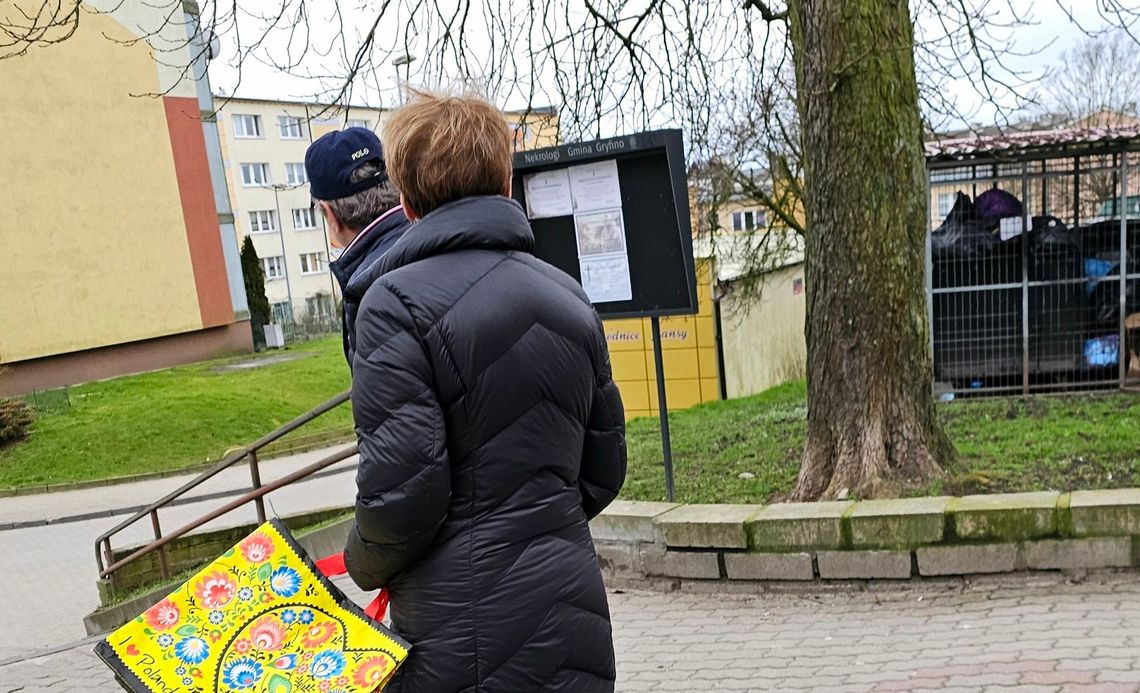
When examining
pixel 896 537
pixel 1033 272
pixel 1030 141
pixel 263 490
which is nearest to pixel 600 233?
pixel 896 537

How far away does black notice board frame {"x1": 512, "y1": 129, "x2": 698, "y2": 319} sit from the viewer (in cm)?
474

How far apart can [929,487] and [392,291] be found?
3.81m

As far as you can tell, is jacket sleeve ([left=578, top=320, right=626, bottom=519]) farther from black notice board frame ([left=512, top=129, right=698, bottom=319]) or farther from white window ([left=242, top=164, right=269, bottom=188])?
white window ([left=242, top=164, right=269, bottom=188])

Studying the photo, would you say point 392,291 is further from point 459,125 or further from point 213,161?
point 213,161

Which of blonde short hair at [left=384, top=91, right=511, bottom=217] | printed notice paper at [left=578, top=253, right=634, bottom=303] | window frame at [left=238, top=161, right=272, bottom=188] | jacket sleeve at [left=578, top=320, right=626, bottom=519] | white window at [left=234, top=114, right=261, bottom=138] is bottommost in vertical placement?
jacket sleeve at [left=578, top=320, right=626, bottom=519]

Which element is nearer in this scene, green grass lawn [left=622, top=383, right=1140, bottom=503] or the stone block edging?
the stone block edging

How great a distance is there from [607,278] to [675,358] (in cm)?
1040

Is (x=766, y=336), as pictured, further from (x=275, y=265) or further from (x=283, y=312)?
(x=275, y=265)

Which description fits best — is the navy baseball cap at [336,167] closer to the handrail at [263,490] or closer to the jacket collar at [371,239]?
the jacket collar at [371,239]

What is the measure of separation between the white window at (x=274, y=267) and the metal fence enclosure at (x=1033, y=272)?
4588cm

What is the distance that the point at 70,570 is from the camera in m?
Result: 11.1

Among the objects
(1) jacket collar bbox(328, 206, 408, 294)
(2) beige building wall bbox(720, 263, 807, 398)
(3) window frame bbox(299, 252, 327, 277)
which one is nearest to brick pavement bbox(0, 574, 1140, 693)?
(1) jacket collar bbox(328, 206, 408, 294)

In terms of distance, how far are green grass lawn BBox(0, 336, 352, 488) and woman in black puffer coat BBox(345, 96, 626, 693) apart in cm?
1750

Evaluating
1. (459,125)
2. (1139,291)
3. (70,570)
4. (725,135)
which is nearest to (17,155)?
(70,570)
